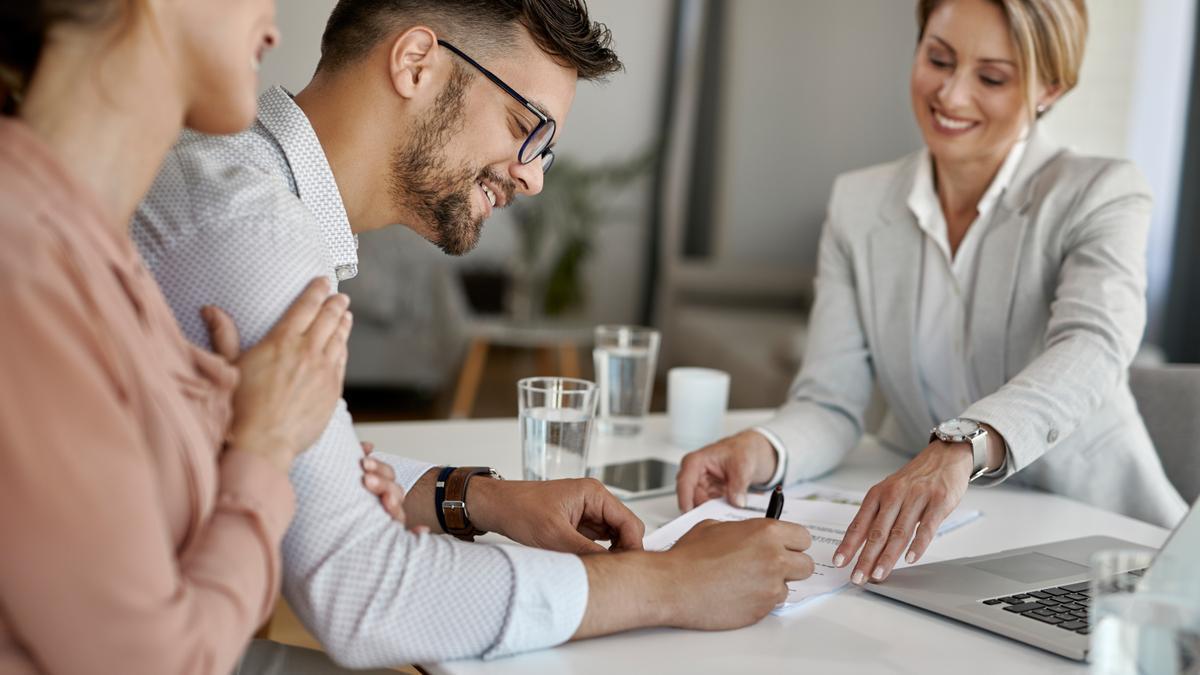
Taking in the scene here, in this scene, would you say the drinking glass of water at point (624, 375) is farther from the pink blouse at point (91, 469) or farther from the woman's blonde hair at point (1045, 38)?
the pink blouse at point (91, 469)

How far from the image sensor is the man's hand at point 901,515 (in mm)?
1115

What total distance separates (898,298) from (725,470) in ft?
1.88

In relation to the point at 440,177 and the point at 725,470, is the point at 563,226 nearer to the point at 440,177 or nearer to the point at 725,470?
the point at 725,470

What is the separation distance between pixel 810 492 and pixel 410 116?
0.70m

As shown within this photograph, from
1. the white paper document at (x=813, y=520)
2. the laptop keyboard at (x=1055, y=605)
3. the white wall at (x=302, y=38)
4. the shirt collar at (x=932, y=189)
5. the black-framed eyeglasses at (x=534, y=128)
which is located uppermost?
the white wall at (x=302, y=38)

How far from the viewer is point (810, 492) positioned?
4.84 feet

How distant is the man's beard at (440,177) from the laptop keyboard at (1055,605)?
68 centimetres

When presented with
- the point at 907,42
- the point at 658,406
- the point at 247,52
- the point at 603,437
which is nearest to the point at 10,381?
the point at 247,52

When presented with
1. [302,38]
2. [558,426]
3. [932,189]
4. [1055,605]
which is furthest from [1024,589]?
[302,38]

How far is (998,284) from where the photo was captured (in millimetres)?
1757

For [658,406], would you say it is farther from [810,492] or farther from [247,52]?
[247,52]

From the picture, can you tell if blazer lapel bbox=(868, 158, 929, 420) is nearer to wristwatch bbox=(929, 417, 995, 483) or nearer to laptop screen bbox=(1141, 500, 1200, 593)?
wristwatch bbox=(929, 417, 995, 483)

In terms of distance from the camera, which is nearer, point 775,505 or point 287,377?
point 287,377

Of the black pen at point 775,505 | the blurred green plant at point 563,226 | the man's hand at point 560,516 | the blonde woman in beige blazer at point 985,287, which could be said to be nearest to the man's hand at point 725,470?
the blonde woman in beige blazer at point 985,287
